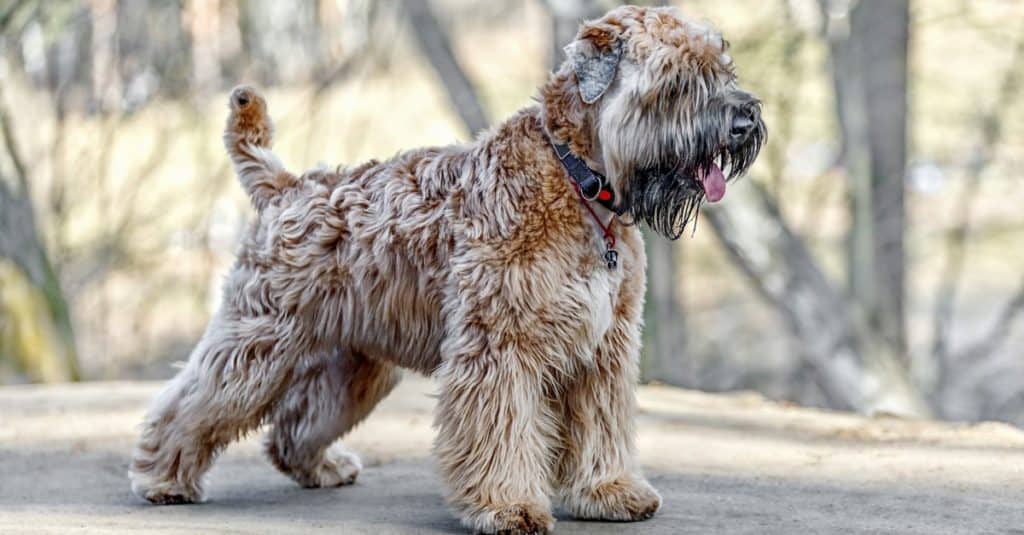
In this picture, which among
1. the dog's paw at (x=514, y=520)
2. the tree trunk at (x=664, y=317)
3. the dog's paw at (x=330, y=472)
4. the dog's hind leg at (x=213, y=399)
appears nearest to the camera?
the dog's paw at (x=514, y=520)

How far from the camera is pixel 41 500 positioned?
6293 mm

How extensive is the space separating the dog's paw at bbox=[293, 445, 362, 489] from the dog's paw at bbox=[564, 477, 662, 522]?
1.50m

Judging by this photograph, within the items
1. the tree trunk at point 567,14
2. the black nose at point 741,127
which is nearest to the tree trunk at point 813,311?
the tree trunk at point 567,14

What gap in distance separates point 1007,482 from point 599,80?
2.68m

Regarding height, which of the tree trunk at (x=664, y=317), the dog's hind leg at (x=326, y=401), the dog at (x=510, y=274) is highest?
the dog at (x=510, y=274)

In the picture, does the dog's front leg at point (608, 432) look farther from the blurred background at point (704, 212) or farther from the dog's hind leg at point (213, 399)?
the blurred background at point (704, 212)

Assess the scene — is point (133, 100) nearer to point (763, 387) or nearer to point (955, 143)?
point (763, 387)

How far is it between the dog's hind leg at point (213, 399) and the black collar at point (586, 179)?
1.38 metres

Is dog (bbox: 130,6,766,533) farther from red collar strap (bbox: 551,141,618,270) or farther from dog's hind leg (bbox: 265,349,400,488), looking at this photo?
dog's hind leg (bbox: 265,349,400,488)

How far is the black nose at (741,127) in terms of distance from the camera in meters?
5.10

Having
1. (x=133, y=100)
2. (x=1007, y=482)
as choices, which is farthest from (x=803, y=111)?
(x=1007, y=482)

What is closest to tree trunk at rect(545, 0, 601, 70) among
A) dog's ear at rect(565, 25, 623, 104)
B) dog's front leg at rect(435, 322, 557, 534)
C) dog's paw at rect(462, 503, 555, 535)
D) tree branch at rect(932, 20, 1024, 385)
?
tree branch at rect(932, 20, 1024, 385)

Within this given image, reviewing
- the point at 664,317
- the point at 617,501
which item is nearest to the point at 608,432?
the point at 617,501

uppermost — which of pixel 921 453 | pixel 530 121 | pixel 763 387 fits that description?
pixel 530 121
